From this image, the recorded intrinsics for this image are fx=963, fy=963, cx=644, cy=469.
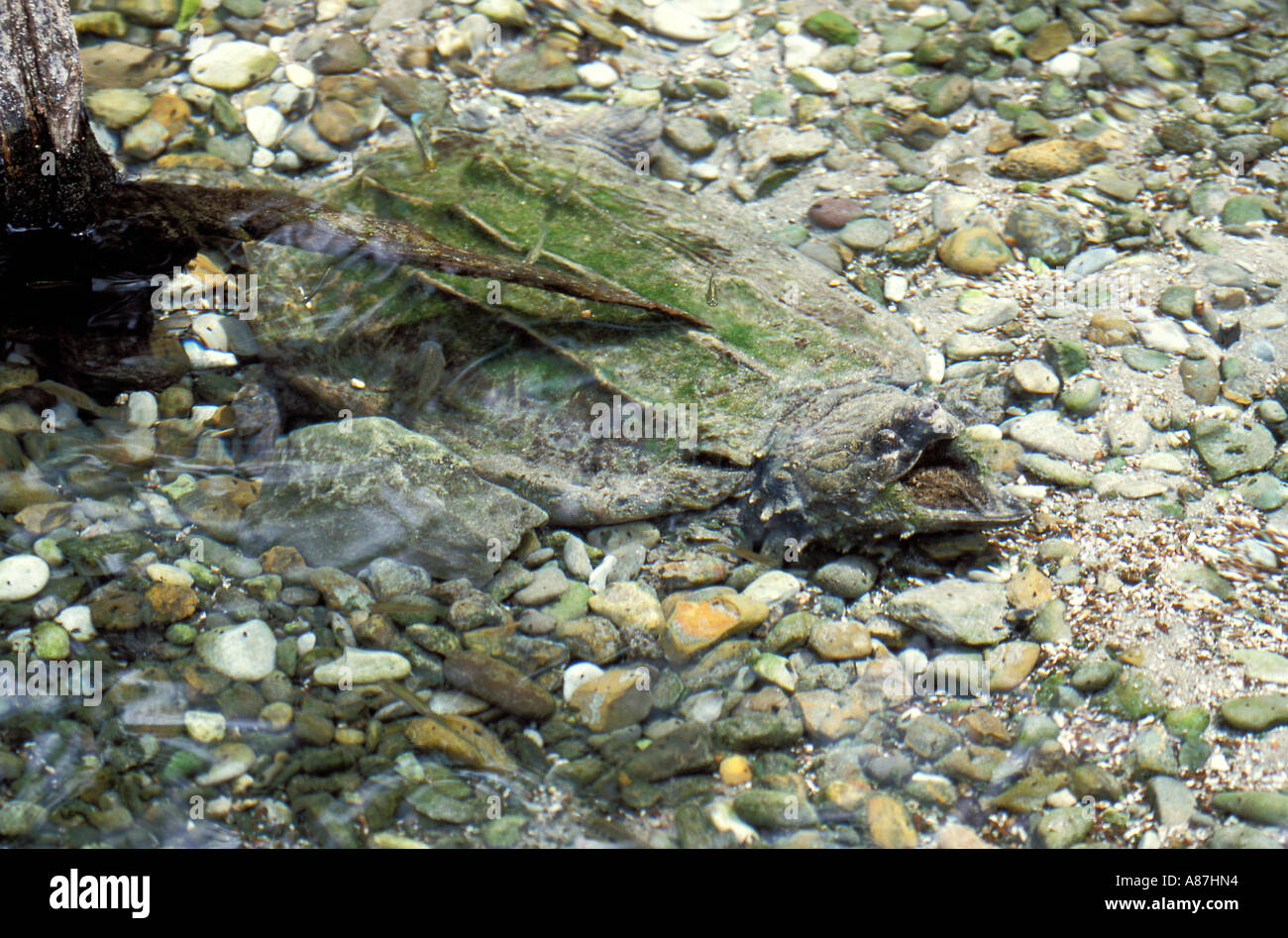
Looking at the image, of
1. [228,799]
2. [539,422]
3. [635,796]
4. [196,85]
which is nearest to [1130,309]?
[539,422]

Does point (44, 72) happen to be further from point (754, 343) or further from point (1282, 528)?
point (1282, 528)

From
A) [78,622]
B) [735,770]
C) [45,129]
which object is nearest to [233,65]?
[45,129]

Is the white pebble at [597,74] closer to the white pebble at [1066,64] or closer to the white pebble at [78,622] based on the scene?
the white pebble at [1066,64]

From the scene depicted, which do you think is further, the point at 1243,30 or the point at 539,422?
the point at 1243,30

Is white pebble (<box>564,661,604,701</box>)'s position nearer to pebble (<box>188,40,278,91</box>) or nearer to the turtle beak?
the turtle beak

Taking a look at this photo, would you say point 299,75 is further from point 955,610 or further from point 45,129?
point 955,610

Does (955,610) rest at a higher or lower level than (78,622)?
higher

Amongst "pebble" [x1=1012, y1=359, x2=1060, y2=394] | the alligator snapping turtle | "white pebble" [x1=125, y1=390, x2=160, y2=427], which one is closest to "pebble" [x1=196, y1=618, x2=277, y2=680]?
the alligator snapping turtle

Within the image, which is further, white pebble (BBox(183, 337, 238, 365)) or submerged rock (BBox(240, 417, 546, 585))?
A: white pebble (BBox(183, 337, 238, 365))
